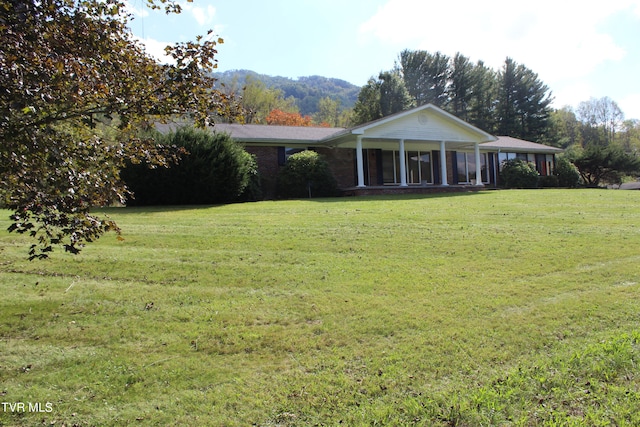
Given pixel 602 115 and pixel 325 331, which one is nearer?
pixel 325 331

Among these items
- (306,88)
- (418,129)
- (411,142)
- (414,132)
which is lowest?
(411,142)

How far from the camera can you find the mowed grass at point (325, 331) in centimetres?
310

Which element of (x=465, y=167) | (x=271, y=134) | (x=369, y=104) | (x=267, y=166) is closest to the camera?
(x=267, y=166)

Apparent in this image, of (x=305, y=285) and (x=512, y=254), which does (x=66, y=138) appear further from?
(x=512, y=254)

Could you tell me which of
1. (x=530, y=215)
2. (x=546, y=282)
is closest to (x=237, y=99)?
(x=546, y=282)

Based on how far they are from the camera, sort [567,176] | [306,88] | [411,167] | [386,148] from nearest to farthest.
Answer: [386,148], [411,167], [567,176], [306,88]

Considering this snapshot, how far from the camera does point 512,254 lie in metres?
7.11

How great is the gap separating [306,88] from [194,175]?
87011 millimetres

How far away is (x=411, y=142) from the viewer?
22.9 m

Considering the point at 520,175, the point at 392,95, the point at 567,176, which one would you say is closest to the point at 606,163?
the point at 567,176

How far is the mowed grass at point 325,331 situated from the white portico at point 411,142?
12.9 metres

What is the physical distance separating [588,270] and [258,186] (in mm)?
12747

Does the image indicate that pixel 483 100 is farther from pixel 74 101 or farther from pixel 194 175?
pixel 74 101

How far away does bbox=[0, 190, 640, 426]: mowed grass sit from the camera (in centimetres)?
310
